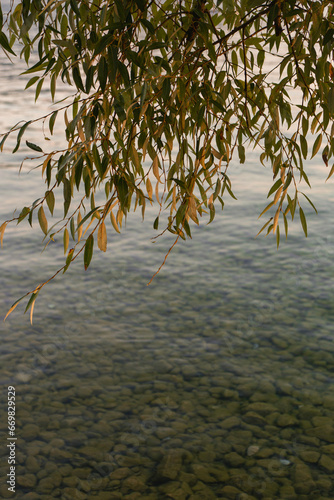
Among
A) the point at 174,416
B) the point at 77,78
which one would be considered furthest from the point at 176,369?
the point at 77,78

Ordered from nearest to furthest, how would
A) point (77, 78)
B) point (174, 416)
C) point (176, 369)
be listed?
point (77, 78) → point (174, 416) → point (176, 369)

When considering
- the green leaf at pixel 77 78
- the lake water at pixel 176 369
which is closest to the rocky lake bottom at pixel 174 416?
the lake water at pixel 176 369

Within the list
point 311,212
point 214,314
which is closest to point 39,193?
point 311,212

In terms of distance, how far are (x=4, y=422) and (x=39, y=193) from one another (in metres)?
5.84

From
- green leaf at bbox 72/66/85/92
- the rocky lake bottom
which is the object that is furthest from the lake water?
green leaf at bbox 72/66/85/92

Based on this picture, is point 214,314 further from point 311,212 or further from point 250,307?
point 311,212

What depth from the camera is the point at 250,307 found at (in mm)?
6031

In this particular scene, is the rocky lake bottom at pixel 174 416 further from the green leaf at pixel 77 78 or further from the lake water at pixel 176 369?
the green leaf at pixel 77 78

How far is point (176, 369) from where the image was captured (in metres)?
5.05

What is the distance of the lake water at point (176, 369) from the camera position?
13.0 ft

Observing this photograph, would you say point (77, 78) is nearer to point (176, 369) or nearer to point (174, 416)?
point (174, 416)

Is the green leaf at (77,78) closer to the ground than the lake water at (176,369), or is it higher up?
higher up

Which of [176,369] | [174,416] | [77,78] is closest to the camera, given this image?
[77,78]

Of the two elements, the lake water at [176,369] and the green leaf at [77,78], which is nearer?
the green leaf at [77,78]
